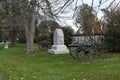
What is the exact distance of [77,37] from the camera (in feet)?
180

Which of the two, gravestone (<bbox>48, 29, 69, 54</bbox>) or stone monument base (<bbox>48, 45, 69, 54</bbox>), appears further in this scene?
gravestone (<bbox>48, 29, 69, 54</bbox>)

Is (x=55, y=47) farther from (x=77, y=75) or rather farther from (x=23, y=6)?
(x=77, y=75)

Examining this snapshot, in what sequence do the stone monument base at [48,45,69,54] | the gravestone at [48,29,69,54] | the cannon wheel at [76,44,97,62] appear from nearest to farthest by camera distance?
the cannon wheel at [76,44,97,62] < the stone monument base at [48,45,69,54] < the gravestone at [48,29,69,54]

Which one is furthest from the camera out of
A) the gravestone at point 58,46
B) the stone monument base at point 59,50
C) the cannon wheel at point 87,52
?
the gravestone at point 58,46

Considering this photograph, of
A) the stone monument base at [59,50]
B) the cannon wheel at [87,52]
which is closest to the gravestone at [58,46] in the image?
the stone monument base at [59,50]

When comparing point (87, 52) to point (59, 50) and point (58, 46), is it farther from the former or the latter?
point (58, 46)

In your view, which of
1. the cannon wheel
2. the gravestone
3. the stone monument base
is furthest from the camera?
the gravestone

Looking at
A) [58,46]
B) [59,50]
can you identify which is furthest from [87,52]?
[58,46]

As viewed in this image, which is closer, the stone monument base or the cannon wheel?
the cannon wheel

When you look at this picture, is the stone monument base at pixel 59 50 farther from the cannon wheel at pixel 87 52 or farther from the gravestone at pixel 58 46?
the cannon wheel at pixel 87 52

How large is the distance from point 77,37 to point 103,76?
4365 centimetres

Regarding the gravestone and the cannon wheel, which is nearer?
the cannon wheel

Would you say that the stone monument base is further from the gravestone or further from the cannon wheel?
the cannon wheel

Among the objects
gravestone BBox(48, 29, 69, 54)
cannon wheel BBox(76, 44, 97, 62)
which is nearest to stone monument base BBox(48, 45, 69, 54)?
gravestone BBox(48, 29, 69, 54)
